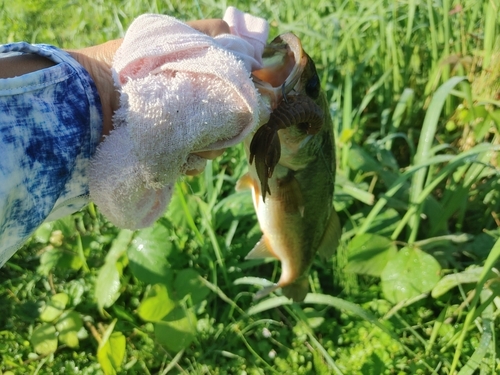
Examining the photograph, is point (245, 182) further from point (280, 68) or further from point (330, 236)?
point (280, 68)

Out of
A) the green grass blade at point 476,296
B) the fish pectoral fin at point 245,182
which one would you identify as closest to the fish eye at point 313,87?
the fish pectoral fin at point 245,182

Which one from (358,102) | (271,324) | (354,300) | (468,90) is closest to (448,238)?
(354,300)

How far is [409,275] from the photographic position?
6.32 feet

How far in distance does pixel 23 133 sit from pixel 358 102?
2146mm

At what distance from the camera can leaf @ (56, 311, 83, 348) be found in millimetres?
1888

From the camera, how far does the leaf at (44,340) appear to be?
73.9 inches

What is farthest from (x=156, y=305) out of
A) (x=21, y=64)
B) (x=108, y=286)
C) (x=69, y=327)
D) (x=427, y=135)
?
(x=427, y=135)

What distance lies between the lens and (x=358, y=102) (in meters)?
2.77

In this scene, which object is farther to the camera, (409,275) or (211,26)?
(409,275)

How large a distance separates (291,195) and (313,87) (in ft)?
1.37

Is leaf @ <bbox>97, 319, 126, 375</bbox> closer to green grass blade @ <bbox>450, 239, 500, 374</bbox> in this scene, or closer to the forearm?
the forearm

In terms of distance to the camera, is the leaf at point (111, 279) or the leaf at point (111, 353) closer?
the leaf at point (111, 353)

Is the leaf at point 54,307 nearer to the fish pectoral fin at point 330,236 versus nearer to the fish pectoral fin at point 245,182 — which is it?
the fish pectoral fin at point 245,182

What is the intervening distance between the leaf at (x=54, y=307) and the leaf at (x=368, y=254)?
3.74ft
